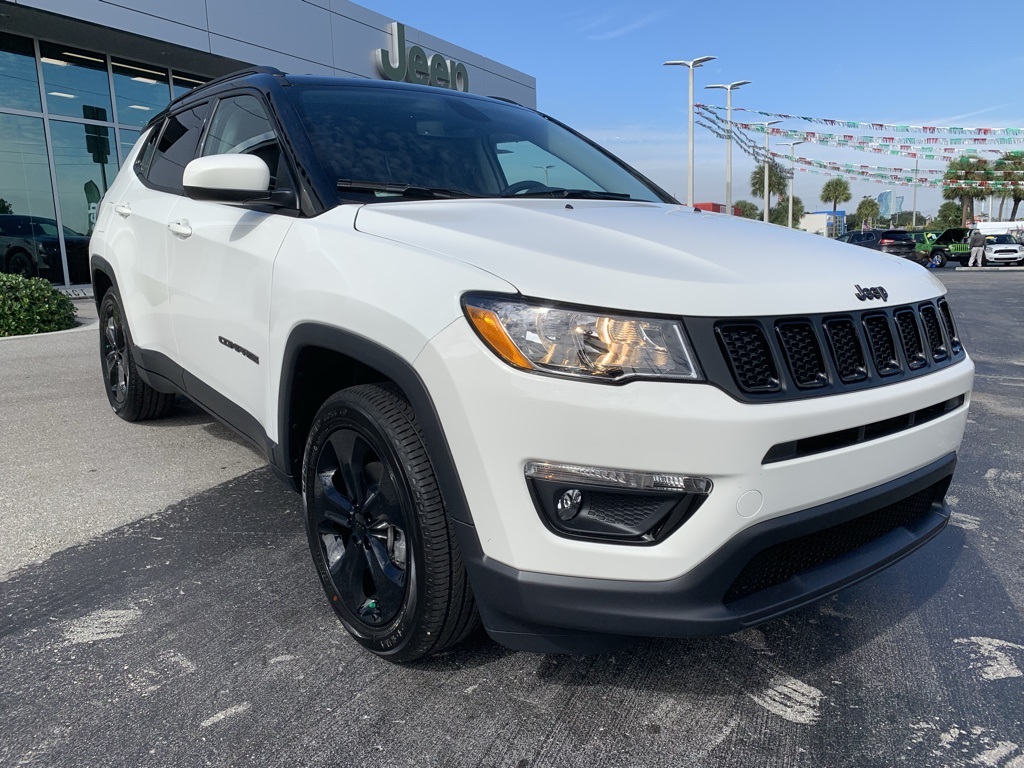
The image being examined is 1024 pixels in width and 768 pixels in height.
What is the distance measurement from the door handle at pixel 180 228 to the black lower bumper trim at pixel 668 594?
206cm

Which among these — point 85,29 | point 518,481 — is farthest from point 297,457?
point 85,29

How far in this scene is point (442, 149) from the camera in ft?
9.70

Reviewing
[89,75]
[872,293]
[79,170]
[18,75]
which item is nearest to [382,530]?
[872,293]

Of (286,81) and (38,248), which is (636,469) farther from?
(38,248)

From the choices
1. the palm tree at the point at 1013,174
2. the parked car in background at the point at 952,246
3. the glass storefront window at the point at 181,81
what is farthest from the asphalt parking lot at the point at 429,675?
the palm tree at the point at 1013,174

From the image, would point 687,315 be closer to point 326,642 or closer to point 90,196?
point 326,642

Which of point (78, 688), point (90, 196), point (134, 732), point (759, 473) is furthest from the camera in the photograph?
point (90, 196)

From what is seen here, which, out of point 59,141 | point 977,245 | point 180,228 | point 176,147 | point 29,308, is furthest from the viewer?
point 977,245

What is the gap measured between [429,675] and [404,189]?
151 centimetres

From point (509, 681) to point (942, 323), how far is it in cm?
164

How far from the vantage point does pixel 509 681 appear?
215 centimetres

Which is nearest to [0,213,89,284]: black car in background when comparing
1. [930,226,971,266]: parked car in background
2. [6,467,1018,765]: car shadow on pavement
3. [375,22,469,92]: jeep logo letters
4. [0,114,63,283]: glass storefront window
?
[0,114,63,283]: glass storefront window

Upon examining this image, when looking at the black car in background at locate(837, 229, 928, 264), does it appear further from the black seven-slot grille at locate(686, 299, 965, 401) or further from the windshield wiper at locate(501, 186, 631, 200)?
the black seven-slot grille at locate(686, 299, 965, 401)

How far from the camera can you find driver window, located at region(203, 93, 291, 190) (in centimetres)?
275
